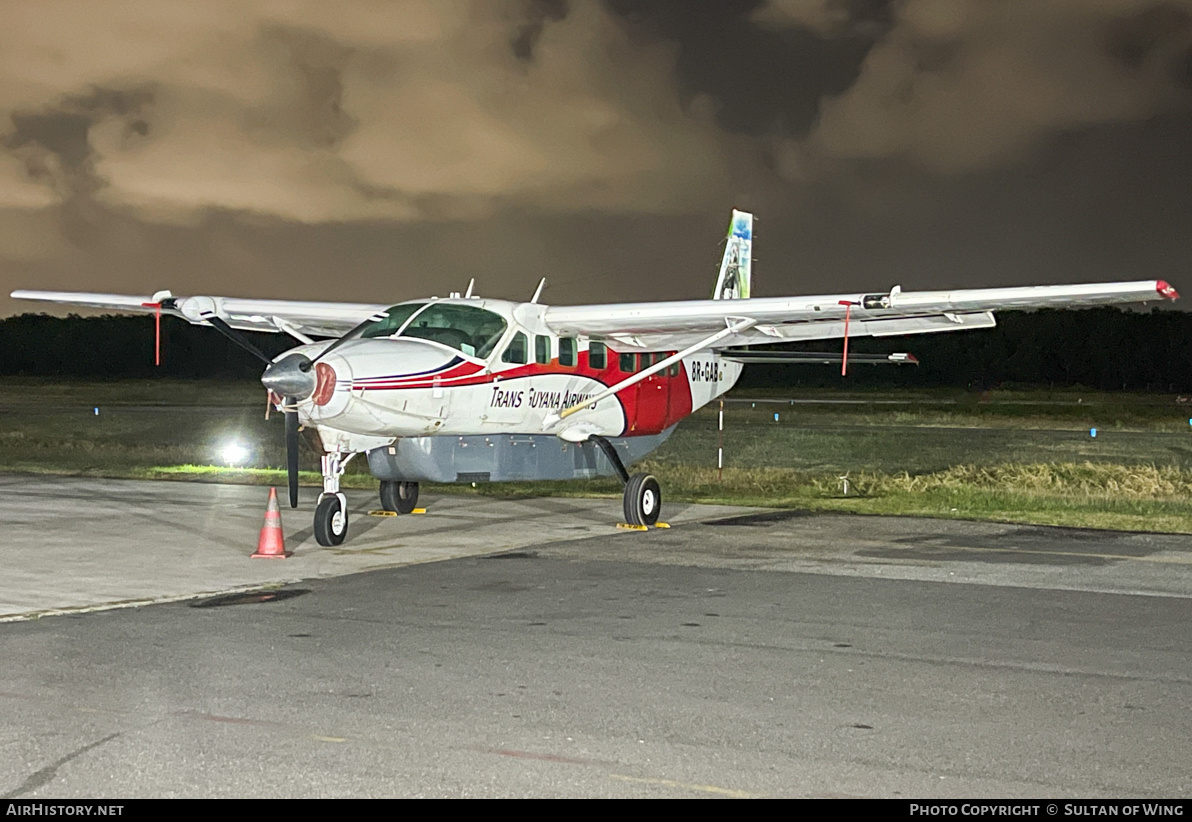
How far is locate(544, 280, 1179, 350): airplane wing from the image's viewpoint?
14289 mm

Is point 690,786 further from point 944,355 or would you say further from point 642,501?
point 944,355

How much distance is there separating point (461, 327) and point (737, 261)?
7.89 metres

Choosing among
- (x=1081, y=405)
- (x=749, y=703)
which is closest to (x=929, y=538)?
(x=749, y=703)

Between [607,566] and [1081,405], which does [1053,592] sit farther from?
[1081,405]

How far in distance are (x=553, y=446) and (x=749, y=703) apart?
9.93 metres

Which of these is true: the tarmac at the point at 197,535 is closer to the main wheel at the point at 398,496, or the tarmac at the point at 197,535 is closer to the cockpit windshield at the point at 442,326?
the main wheel at the point at 398,496

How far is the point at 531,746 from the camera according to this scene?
634cm

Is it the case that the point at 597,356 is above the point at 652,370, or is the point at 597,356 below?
above

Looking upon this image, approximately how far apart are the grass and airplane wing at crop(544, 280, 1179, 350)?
2.97 m

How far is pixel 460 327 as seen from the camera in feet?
51.3

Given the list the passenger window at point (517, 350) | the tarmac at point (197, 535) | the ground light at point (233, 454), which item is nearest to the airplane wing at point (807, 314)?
the passenger window at point (517, 350)

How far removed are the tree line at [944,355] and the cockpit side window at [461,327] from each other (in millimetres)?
93562

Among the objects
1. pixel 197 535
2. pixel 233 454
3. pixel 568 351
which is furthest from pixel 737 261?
pixel 233 454

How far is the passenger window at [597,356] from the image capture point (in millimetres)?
17656
